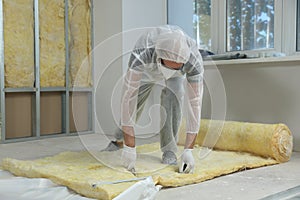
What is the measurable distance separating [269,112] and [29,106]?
213 centimetres

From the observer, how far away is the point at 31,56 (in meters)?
3.36

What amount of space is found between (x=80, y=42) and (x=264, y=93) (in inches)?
74.5

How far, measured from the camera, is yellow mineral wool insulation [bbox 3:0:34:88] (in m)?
3.20

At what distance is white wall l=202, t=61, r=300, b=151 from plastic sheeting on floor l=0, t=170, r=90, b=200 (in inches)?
61.4

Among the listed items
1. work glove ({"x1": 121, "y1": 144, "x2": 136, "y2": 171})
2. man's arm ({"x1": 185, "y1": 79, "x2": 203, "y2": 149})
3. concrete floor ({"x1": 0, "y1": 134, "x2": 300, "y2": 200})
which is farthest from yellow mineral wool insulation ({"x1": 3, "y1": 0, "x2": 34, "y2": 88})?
man's arm ({"x1": 185, "y1": 79, "x2": 203, "y2": 149})

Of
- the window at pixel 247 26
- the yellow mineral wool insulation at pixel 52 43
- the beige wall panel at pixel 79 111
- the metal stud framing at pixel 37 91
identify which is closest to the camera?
the window at pixel 247 26

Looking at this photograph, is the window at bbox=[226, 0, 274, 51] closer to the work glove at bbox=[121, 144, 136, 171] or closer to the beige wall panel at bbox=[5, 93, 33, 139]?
the work glove at bbox=[121, 144, 136, 171]

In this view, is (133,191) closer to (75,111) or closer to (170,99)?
(170,99)

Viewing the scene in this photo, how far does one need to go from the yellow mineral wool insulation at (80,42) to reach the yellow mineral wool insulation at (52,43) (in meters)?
0.11

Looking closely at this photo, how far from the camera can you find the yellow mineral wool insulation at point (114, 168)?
1.61 metres

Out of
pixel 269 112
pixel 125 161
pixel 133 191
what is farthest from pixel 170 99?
pixel 269 112

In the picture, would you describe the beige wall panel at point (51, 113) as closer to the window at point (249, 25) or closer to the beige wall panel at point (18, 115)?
the beige wall panel at point (18, 115)

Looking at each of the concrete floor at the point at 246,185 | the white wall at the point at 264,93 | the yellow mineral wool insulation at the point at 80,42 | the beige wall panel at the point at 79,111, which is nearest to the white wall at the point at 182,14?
the white wall at the point at 264,93

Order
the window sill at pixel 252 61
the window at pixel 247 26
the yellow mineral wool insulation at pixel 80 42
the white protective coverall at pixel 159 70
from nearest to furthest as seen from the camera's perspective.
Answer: the white protective coverall at pixel 159 70
the window sill at pixel 252 61
the window at pixel 247 26
the yellow mineral wool insulation at pixel 80 42
